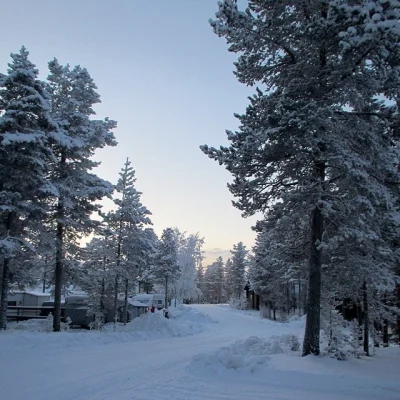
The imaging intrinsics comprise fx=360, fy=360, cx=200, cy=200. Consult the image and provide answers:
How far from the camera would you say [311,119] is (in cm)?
973

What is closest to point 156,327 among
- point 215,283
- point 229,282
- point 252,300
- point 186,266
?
point 252,300

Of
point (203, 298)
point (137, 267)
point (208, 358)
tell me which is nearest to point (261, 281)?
point (137, 267)

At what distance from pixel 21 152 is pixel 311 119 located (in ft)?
41.8

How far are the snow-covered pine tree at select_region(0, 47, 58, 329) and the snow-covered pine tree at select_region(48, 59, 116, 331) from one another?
62.9 inches

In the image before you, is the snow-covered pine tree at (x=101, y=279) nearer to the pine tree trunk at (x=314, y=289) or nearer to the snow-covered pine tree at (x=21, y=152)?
the snow-covered pine tree at (x=21, y=152)

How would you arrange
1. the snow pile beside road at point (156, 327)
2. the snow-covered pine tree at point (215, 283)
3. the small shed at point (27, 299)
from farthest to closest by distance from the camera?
the snow-covered pine tree at point (215, 283), the small shed at point (27, 299), the snow pile beside road at point (156, 327)

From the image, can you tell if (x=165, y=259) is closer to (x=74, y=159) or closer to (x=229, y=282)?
(x=74, y=159)

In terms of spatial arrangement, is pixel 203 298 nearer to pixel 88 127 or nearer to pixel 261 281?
pixel 261 281

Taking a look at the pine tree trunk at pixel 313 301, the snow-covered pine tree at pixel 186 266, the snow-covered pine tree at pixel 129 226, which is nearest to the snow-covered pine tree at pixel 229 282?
the snow-covered pine tree at pixel 186 266

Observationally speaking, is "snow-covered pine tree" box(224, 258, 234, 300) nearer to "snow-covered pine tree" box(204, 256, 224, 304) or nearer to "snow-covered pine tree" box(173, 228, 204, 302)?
"snow-covered pine tree" box(204, 256, 224, 304)

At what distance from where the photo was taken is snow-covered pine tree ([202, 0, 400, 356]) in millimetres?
9867

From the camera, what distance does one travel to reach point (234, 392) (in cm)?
805

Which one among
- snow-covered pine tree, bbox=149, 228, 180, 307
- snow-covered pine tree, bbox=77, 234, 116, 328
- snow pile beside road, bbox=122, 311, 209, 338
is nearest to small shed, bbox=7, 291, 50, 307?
snow-covered pine tree, bbox=149, 228, 180, 307

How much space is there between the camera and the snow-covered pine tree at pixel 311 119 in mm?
9867
